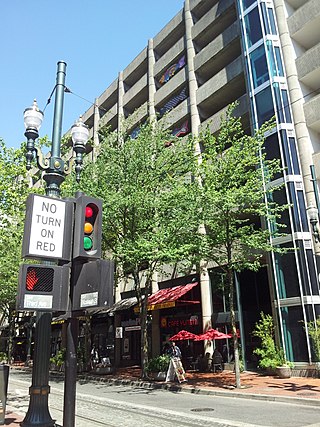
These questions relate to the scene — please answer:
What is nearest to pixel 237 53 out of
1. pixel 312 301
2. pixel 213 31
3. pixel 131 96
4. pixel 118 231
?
pixel 213 31

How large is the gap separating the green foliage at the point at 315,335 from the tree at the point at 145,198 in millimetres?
6239

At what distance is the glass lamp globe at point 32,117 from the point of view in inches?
359

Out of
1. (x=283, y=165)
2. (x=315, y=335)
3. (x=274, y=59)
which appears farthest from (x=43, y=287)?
(x=274, y=59)

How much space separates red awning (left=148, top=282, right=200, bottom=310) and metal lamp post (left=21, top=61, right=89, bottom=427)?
15.7m

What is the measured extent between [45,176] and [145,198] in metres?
10.3

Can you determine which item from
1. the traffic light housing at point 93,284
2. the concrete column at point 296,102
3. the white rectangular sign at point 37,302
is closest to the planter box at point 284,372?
the concrete column at point 296,102

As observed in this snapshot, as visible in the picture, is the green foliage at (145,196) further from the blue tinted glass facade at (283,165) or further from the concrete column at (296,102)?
the concrete column at (296,102)

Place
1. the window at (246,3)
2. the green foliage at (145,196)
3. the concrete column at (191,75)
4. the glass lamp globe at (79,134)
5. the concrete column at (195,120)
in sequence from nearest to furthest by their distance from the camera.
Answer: the glass lamp globe at (79,134), the green foliage at (145,196), the concrete column at (195,120), the window at (246,3), the concrete column at (191,75)

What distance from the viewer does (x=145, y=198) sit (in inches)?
730

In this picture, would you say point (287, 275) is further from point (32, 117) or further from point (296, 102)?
point (32, 117)

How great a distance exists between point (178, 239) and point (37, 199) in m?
13.0

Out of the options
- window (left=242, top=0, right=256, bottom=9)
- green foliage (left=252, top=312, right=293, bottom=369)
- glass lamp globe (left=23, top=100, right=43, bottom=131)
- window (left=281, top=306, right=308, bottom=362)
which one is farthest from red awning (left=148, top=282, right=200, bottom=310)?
window (left=242, top=0, right=256, bottom=9)

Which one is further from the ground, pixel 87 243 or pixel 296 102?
pixel 296 102

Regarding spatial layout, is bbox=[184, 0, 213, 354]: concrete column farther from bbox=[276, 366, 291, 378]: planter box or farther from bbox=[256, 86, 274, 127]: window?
bbox=[276, 366, 291, 378]: planter box
